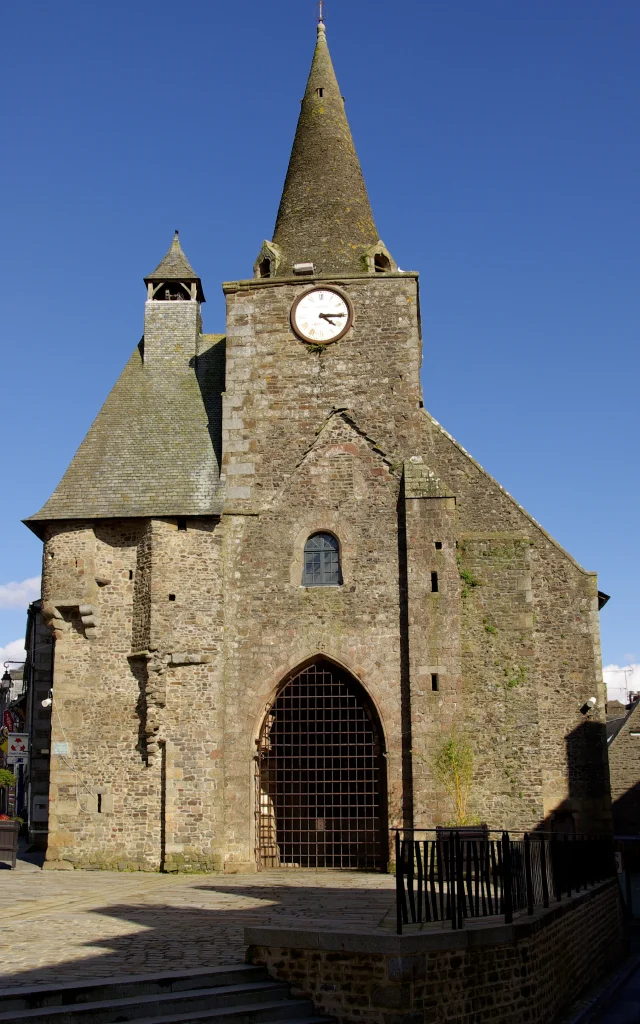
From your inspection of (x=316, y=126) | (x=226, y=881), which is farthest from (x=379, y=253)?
(x=226, y=881)

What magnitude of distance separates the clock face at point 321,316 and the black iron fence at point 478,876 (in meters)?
10.2

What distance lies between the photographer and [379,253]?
21578mm

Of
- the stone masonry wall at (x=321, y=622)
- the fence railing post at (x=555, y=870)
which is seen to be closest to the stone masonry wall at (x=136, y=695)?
the stone masonry wall at (x=321, y=622)

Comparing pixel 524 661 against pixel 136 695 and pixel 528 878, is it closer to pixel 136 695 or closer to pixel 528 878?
pixel 136 695

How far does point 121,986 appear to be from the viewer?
323 inches

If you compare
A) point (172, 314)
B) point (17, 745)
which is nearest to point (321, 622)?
point (172, 314)

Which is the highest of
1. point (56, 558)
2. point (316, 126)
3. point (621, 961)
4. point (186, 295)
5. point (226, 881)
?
point (316, 126)

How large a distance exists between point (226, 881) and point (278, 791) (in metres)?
2.96

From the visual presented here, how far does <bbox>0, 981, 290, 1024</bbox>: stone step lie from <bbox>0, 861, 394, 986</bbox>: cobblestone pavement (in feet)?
1.51

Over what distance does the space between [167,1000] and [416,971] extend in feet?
7.21

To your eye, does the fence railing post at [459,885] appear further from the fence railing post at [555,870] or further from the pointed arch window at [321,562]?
the pointed arch window at [321,562]

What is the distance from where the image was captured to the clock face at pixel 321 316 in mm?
20641

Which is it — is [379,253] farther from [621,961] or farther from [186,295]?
[621,961]

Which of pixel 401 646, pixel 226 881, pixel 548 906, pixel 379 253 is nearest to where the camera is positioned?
pixel 548 906
